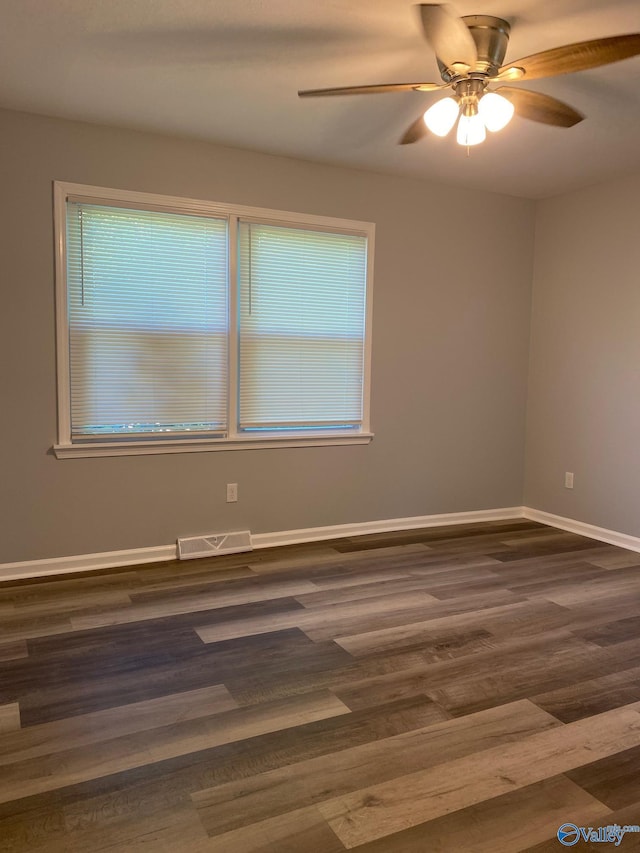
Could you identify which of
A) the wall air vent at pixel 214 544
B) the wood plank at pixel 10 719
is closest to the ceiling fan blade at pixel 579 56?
the wood plank at pixel 10 719

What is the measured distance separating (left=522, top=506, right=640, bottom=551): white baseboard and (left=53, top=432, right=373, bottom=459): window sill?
158cm

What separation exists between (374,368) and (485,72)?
2220mm

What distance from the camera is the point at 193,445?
3779 mm

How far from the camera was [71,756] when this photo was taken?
75.3 inches

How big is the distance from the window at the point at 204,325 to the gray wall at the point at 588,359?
4.87 feet

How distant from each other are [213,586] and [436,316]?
7.96ft

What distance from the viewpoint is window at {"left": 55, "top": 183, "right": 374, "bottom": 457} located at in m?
3.45

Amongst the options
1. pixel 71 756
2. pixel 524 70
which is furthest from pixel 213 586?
pixel 524 70

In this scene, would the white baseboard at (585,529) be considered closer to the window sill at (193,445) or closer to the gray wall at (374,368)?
the gray wall at (374,368)

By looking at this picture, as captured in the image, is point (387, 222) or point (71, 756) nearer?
point (71, 756)

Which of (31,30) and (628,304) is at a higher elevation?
(31,30)

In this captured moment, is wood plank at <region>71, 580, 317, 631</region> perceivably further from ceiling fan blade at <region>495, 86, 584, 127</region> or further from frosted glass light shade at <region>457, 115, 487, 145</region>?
ceiling fan blade at <region>495, 86, 584, 127</region>

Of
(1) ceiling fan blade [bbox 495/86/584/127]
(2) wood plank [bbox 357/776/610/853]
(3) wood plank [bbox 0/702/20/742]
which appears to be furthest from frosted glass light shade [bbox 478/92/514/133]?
(3) wood plank [bbox 0/702/20/742]

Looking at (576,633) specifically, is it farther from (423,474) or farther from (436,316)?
(436,316)
